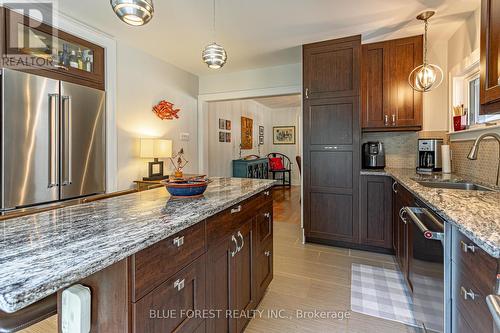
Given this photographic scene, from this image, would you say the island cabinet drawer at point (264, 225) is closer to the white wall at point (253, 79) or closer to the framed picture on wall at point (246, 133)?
the white wall at point (253, 79)

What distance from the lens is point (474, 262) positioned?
3.11 feet

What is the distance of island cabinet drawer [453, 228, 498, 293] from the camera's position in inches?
32.5

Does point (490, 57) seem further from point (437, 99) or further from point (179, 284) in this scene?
point (437, 99)

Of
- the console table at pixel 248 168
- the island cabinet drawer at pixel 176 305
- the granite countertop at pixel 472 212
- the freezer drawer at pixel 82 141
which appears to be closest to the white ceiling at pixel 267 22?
the freezer drawer at pixel 82 141

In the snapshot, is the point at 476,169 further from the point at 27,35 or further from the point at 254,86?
the point at 27,35

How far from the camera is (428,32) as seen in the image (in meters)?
2.91

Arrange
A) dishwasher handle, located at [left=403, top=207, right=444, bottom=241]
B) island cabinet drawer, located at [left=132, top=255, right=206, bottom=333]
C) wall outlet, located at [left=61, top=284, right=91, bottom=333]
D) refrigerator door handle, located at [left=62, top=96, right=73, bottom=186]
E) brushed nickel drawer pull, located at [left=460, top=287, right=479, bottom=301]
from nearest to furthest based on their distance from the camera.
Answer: wall outlet, located at [left=61, top=284, right=91, bottom=333] < island cabinet drawer, located at [left=132, top=255, right=206, bottom=333] < brushed nickel drawer pull, located at [left=460, top=287, right=479, bottom=301] < dishwasher handle, located at [left=403, top=207, right=444, bottom=241] < refrigerator door handle, located at [left=62, top=96, right=73, bottom=186]

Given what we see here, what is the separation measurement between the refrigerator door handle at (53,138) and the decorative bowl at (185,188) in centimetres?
172

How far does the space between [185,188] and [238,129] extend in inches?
204

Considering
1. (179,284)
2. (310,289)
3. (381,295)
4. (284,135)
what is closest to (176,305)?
(179,284)

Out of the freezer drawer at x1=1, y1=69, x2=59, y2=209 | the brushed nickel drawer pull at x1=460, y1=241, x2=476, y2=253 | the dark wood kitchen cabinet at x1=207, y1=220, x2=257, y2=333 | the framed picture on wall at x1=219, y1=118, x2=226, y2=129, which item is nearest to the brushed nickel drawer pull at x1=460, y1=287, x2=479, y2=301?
the brushed nickel drawer pull at x1=460, y1=241, x2=476, y2=253

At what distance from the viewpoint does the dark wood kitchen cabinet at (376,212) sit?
2908mm

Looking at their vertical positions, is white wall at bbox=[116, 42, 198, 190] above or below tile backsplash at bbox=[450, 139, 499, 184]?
above

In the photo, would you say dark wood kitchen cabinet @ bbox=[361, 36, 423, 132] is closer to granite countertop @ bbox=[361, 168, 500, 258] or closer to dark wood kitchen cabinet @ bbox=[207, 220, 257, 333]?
granite countertop @ bbox=[361, 168, 500, 258]
